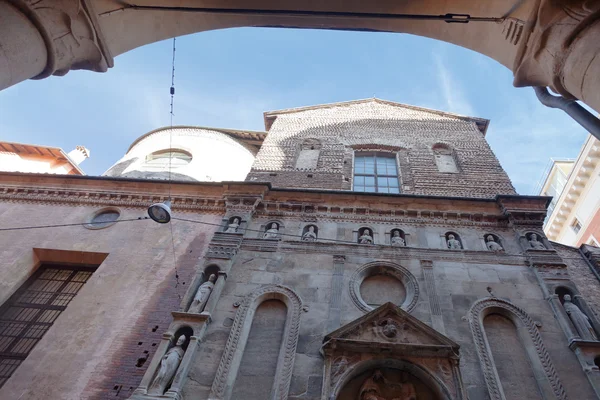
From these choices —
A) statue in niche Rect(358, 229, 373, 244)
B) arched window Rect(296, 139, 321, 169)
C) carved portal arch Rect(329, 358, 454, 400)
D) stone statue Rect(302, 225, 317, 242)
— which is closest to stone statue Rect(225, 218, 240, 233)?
stone statue Rect(302, 225, 317, 242)

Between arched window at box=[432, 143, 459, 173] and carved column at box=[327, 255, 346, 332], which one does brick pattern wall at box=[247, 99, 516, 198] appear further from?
carved column at box=[327, 255, 346, 332]

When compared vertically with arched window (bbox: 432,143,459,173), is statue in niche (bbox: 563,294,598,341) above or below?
below

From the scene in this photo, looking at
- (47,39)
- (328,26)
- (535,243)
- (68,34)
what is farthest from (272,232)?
(47,39)

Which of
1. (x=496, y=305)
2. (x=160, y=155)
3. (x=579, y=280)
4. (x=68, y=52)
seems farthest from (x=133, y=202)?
(x=579, y=280)

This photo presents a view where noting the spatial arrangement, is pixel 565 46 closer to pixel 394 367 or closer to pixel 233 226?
pixel 394 367

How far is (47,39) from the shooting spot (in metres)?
4.84

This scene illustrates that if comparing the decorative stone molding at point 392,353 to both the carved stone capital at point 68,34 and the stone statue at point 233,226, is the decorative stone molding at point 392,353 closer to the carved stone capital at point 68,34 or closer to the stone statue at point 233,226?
the stone statue at point 233,226

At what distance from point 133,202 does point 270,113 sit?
8.77 m

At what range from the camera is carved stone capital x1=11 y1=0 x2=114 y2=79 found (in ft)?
15.5

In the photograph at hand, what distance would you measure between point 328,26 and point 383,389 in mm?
6725

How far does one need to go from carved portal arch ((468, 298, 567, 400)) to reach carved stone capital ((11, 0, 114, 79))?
8209 millimetres

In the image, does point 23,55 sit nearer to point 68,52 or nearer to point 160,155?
point 68,52

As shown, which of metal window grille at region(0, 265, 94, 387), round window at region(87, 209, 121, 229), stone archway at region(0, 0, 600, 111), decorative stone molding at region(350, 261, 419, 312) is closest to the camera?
stone archway at region(0, 0, 600, 111)

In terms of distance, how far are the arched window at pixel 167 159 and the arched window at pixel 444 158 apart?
32.8ft
